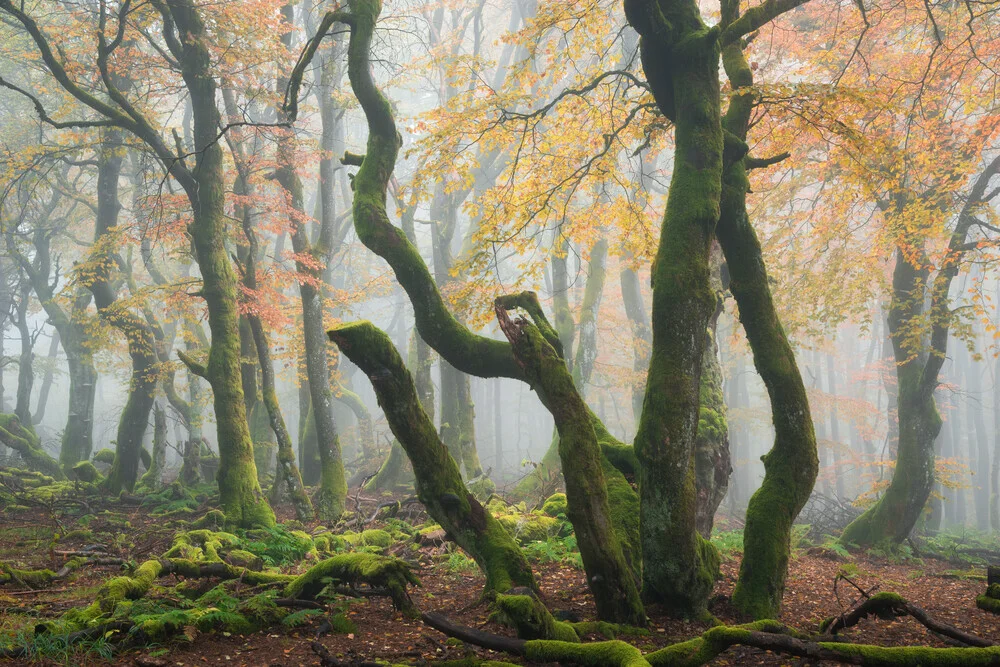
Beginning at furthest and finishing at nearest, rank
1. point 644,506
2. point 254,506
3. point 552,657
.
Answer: point 254,506 < point 644,506 < point 552,657

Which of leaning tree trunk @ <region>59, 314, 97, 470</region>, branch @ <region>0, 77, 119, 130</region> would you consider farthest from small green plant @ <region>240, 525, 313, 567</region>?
leaning tree trunk @ <region>59, 314, 97, 470</region>

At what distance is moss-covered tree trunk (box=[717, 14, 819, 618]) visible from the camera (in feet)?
17.1

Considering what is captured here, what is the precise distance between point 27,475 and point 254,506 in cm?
946

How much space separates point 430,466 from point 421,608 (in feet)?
5.00

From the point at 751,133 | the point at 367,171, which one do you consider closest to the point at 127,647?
the point at 367,171

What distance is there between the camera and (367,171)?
316 inches

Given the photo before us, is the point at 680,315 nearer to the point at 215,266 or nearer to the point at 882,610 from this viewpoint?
the point at 882,610

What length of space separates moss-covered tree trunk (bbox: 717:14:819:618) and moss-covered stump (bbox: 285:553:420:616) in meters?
2.75

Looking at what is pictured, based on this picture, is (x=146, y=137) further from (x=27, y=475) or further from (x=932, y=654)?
(x=932, y=654)

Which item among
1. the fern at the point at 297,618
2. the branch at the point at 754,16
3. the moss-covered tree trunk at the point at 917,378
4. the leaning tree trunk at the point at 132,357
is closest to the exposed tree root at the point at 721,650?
the fern at the point at 297,618

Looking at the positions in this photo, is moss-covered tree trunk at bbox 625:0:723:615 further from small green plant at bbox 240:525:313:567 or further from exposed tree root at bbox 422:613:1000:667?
small green plant at bbox 240:525:313:567

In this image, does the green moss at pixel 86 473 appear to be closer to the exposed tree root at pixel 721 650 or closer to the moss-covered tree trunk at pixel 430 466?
the moss-covered tree trunk at pixel 430 466

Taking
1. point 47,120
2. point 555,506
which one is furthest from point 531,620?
point 47,120

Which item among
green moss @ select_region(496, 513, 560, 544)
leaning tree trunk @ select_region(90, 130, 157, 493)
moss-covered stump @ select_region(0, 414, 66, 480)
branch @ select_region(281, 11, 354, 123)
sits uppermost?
branch @ select_region(281, 11, 354, 123)
